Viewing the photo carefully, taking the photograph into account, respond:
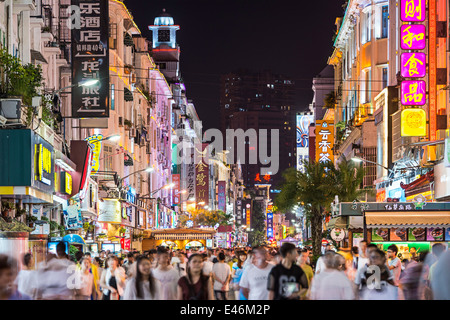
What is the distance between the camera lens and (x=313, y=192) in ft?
171

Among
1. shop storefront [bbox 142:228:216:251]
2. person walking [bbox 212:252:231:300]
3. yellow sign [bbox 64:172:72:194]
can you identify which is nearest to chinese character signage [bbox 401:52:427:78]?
yellow sign [bbox 64:172:72:194]

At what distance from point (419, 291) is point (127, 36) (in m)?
58.1

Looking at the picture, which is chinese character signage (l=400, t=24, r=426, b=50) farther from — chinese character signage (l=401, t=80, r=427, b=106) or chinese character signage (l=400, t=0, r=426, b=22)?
chinese character signage (l=401, t=80, r=427, b=106)

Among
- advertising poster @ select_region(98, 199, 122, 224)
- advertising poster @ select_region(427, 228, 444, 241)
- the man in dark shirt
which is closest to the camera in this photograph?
the man in dark shirt

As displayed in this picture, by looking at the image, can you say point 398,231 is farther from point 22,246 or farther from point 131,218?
point 131,218

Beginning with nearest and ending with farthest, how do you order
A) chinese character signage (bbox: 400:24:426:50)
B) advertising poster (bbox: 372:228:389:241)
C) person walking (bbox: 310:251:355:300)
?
person walking (bbox: 310:251:355:300)
advertising poster (bbox: 372:228:389:241)
chinese character signage (bbox: 400:24:426:50)

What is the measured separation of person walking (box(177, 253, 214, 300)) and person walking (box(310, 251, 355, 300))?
1925 mm

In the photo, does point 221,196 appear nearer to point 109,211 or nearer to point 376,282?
point 109,211

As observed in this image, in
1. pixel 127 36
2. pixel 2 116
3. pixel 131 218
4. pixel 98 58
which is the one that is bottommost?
pixel 131 218

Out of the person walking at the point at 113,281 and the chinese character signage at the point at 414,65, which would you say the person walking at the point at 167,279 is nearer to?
the person walking at the point at 113,281

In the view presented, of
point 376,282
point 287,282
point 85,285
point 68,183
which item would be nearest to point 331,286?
point 287,282

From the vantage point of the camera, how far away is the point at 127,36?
67.8 meters

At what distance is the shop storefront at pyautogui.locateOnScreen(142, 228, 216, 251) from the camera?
70.3m
